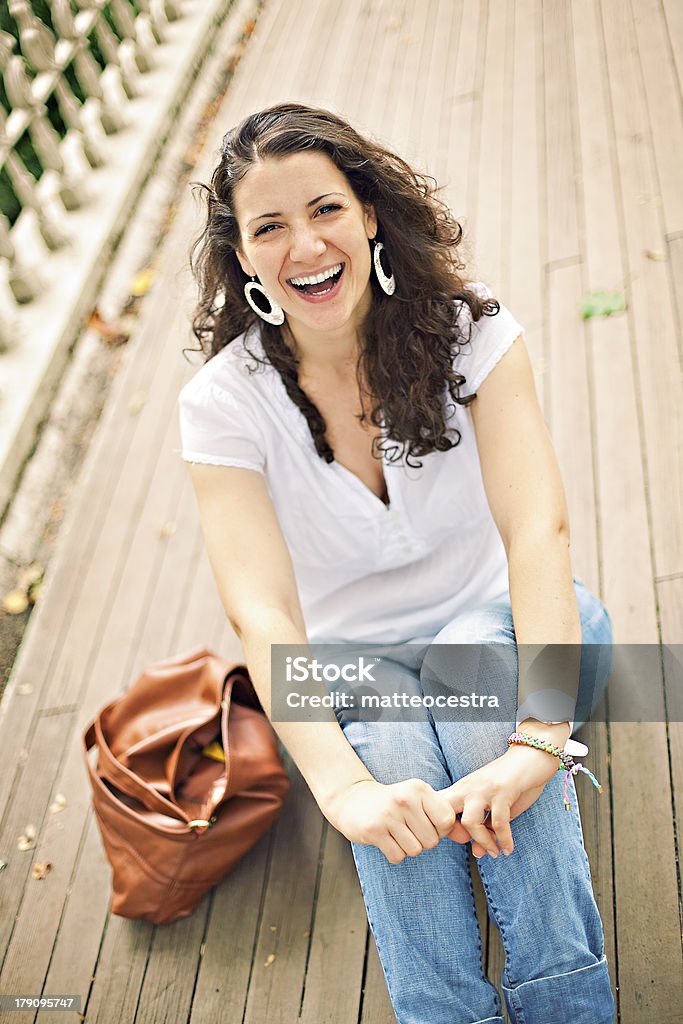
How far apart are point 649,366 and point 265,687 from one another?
1584 millimetres

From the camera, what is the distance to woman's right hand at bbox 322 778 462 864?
4.91 ft

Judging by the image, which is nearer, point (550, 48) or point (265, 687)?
point (265, 687)

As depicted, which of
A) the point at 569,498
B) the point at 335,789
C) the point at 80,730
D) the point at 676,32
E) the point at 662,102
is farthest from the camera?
the point at 676,32

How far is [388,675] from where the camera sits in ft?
5.87

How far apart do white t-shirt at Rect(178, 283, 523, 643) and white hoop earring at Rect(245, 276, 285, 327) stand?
9cm

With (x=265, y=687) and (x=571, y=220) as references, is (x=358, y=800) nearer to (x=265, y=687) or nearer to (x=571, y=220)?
(x=265, y=687)

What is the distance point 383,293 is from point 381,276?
→ 2.4 inches

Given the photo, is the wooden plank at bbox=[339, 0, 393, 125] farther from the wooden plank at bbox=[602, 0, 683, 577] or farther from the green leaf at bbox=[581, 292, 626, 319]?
the green leaf at bbox=[581, 292, 626, 319]

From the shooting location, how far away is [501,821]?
59.1 inches

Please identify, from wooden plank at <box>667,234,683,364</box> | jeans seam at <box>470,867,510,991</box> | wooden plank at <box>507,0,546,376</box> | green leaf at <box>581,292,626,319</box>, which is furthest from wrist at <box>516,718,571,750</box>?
green leaf at <box>581,292,626,319</box>

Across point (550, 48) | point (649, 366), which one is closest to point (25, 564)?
point (649, 366)

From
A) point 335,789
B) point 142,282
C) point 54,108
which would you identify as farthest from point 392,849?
point 54,108

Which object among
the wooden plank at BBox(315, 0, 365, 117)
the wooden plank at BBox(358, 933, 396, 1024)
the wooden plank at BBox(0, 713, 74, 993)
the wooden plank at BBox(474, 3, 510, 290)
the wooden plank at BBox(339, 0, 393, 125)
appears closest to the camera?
the wooden plank at BBox(358, 933, 396, 1024)

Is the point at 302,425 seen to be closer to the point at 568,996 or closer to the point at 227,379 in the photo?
the point at 227,379
